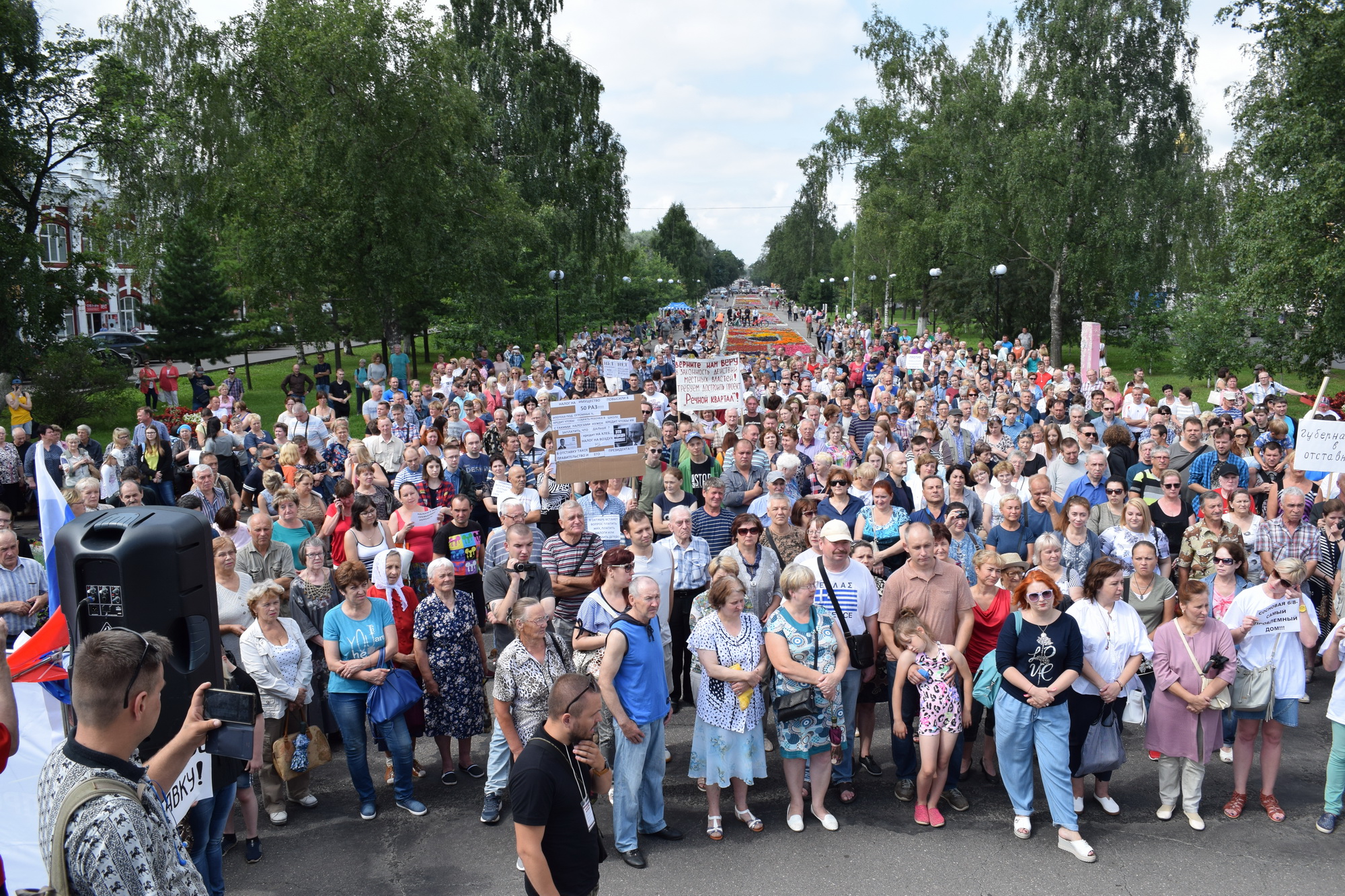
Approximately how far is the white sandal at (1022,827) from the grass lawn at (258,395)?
19.0m

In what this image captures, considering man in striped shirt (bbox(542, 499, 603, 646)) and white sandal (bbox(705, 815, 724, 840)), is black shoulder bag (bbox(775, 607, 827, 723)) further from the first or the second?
man in striped shirt (bbox(542, 499, 603, 646))

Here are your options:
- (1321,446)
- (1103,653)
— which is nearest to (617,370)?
(1321,446)

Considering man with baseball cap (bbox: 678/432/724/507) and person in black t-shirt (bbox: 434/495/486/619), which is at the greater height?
man with baseball cap (bbox: 678/432/724/507)

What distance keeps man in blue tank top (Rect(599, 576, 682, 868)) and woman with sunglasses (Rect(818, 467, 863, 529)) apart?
2741 mm

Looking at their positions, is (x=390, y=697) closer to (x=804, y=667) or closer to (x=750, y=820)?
(x=750, y=820)

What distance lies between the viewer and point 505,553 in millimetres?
6898

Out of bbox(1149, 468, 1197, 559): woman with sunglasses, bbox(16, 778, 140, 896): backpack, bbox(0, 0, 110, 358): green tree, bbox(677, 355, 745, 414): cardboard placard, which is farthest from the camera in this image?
bbox(0, 0, 110, 358): green tree

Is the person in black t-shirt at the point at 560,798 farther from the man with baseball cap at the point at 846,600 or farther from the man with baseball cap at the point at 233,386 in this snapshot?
the man with baseball cap at the point at 233,386

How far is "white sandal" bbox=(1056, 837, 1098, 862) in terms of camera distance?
17.3 ft

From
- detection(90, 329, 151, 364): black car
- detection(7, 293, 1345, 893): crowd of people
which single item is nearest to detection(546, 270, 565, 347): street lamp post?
detection(90, 329, 151, 364): black car

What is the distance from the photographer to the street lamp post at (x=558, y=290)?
32375mm

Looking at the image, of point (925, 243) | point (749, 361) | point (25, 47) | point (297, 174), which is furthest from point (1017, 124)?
point (25, 47)

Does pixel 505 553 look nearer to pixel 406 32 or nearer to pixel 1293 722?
pixel 1293 722

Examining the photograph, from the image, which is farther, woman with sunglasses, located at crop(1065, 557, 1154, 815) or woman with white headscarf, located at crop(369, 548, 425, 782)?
woman with white headscarf, located at crop(369, 548, 425, 782)
